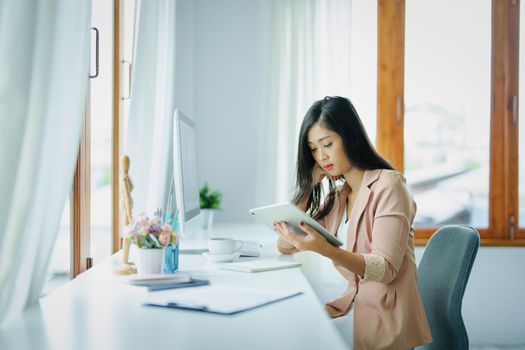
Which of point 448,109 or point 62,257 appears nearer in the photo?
point 62,257

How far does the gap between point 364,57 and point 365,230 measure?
2017 millimetres

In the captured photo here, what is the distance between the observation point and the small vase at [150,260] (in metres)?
1.52

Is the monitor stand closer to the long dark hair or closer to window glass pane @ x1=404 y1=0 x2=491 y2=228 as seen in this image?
the long dark hair

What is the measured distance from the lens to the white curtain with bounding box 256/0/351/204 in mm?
3387

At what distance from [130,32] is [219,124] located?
0.94m

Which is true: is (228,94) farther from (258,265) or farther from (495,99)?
(258,265)

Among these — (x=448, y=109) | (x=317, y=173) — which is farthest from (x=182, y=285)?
(x=448, y=109)

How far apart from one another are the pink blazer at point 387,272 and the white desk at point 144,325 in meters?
0.32

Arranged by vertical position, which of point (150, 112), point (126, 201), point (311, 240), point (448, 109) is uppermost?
point (448, 109)

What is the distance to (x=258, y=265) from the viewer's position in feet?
5.98

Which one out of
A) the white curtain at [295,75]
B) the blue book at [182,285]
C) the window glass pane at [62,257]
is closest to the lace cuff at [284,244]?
the blue book at [182,285]

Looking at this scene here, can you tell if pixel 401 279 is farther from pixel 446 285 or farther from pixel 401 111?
pixel 401 111

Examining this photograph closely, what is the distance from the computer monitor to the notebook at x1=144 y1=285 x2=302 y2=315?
1.26 ft

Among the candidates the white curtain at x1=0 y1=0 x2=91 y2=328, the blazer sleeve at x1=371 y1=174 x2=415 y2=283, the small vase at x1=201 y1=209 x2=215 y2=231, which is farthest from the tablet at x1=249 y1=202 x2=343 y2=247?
the small vase at x1=201 y1=209 x2=215 y2=231
